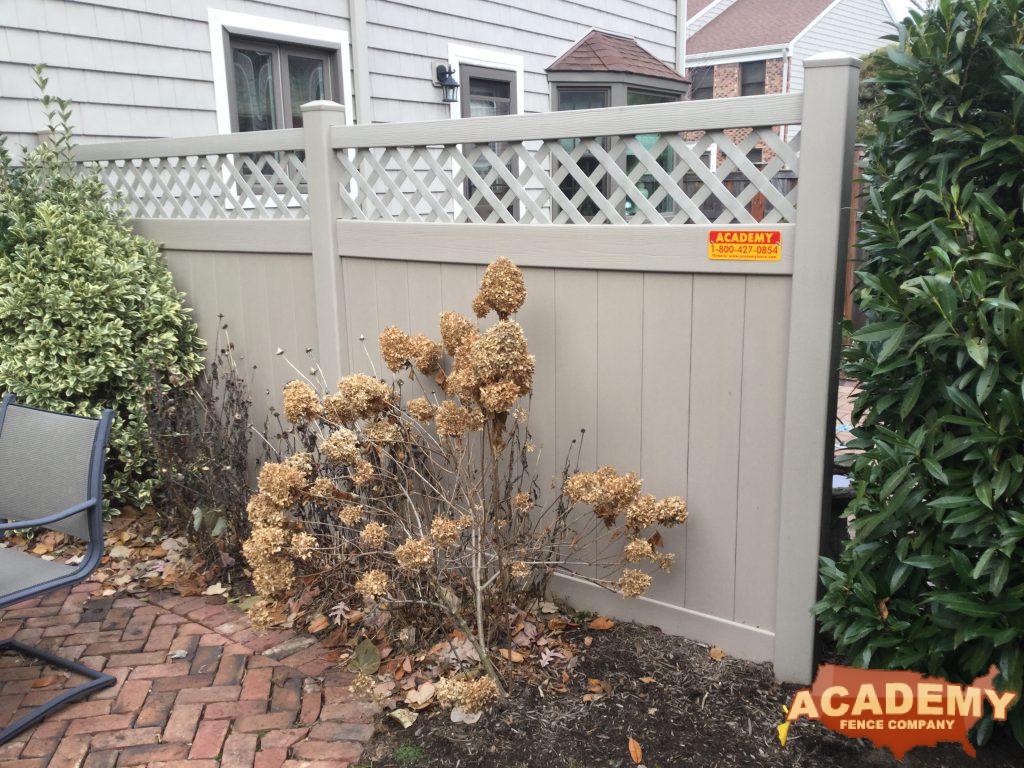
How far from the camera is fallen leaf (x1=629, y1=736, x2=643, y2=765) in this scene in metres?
2.63

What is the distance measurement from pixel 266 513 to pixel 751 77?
23.0 m

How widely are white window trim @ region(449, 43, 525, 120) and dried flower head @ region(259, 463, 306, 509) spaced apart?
582 centimetres

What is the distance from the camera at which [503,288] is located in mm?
3195

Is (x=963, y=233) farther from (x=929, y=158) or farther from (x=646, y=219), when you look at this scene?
(x=646, y=219)

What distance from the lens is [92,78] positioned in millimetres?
5664

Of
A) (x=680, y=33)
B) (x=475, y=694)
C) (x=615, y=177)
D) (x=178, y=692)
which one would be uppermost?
(x=680, y=33)

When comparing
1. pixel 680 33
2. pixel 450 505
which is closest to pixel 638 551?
pixel 450 505

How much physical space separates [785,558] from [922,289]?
1.09m

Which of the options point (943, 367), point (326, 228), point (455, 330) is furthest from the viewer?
point (326, 228)

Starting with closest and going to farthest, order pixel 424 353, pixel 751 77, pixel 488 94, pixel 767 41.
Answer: pixel 424 353 < pixel 488 94 < pixel 767 41 < pixel 751 77

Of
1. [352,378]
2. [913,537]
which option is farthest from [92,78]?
[913,537]

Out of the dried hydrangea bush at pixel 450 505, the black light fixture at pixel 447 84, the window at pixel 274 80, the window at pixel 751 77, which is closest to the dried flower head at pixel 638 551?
the dried hydrangea bush at pixel 450 505

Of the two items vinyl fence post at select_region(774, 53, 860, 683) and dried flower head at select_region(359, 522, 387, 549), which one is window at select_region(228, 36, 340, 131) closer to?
dried flower head at select_region(359, 522, 387, 549)

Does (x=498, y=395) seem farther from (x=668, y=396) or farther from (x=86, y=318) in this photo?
(x=86, y=318)
